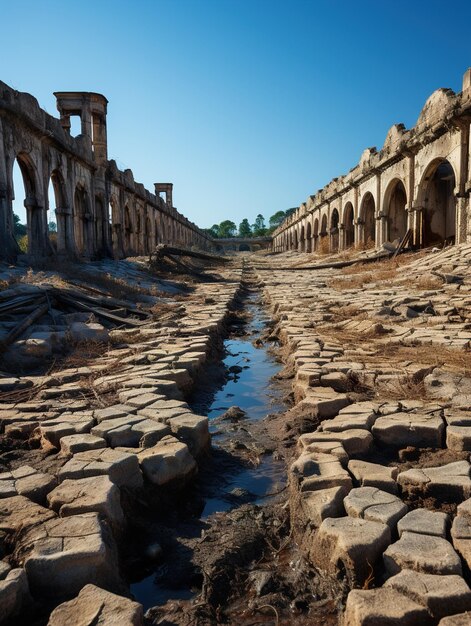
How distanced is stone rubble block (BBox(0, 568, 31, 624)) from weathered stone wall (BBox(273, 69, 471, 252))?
13135 millimetres

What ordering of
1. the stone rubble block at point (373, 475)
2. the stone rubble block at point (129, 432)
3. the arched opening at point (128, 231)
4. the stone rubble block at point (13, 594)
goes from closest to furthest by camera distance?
the stone rubble block at point (13, 594)
the stone rubble block at point (373, 475)
the stone rubble block at point (129, 432)
the arched opening at point (128, 231)

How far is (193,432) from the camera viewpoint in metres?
3.49

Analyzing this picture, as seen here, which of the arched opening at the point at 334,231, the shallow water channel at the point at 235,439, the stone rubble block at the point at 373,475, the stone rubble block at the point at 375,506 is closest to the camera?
the stone rubble block at the point at 375,506

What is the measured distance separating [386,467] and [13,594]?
1.98m

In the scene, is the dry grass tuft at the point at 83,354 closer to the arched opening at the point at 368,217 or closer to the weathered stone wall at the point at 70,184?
the weathered stone wall at the point at 70,184

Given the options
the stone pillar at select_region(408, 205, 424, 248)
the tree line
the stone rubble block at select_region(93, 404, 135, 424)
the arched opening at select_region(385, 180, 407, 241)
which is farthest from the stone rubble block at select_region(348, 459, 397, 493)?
the tree line

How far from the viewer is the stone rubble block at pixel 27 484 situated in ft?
8.68

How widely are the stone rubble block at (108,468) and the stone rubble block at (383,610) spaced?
4.81 ft

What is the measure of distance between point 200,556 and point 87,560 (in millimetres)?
599

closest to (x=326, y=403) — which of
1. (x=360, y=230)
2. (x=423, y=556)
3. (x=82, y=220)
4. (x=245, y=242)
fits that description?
(x=423, y=556)

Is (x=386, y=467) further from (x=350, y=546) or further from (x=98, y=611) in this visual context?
(x=98, y=611)

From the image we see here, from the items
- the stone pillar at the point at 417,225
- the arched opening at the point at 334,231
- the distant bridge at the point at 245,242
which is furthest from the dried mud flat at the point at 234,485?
the distant bridge at the point at 245,242

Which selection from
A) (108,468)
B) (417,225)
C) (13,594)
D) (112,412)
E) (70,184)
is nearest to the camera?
(13,594)

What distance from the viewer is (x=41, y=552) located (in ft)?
6.88
